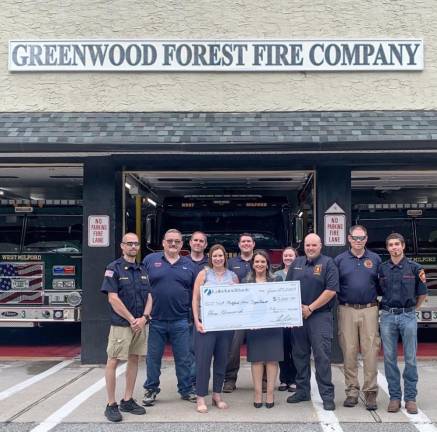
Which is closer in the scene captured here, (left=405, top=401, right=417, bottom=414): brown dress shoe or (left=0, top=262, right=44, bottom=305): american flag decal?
(left=405, top=401, right=417, bottom=414): brown dress shoe

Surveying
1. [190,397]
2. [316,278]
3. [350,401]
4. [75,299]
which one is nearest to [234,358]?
[190,397]

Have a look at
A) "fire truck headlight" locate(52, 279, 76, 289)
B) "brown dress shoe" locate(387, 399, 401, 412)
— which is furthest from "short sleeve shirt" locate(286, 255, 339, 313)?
"fire truck headlight" locate(52, 279, 76, 289)

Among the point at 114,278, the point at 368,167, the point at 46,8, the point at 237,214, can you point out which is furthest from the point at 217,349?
the point at 46,8

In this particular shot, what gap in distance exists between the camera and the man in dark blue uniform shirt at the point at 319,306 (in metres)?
6.68

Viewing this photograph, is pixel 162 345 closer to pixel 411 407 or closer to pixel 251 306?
pixel 251 306

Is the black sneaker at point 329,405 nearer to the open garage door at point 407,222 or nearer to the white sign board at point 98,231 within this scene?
the white sign board at point 98,231

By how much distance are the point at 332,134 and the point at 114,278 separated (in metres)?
3.97

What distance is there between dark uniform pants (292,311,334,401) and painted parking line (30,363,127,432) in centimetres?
248

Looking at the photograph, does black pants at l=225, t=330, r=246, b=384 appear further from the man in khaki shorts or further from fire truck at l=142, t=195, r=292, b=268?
fire truck at l=142, t=195, r=292, b=268

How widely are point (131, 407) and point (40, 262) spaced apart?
507cm

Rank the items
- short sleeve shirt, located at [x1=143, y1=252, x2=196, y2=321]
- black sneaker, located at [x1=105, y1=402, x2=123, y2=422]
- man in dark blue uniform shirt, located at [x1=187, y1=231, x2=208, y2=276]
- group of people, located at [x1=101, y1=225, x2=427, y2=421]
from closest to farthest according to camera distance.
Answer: black sneaker, located at [x1=105, y1=402, x2=123, y2=422] → group of people, located at [x1=101, y1=225, x2=427, y2=421] → short sleeve shirt, located at [x1=143, y1=252, x2=196, y2=321] → man in dark blue uniform shirt, located at [x1=187, y1=231, x2=208, y2=276]

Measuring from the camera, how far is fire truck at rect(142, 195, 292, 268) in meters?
11.7

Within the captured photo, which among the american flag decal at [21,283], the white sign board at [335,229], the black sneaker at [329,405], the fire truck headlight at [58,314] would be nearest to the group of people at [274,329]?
the black sneaker at [329,405]

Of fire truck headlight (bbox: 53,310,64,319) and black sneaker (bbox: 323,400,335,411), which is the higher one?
fire truck headlight (bbox: 53,310,64,319)
